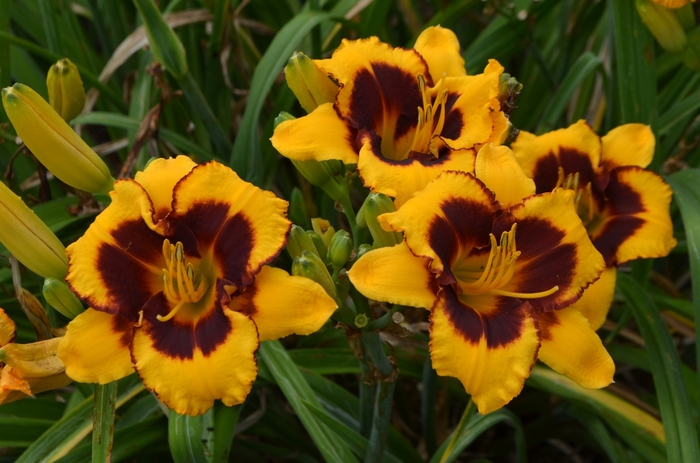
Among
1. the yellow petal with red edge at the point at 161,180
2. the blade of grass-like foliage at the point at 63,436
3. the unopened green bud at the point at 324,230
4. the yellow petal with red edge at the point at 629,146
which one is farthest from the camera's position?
the yellow petal with red edge at the point at 629,146

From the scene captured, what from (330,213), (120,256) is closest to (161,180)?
(120,256)

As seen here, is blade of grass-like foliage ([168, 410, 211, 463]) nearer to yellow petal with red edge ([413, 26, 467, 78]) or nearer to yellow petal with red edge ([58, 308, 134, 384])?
yellow petal with red edge ([58, 308, 134, 384])

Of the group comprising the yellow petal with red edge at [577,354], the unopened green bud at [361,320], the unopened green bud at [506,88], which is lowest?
the yellow petal with red edge at [577,354]

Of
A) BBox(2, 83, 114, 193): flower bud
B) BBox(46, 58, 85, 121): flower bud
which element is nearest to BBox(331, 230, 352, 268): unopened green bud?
BBox(2, 83, 114, 193): flower bud

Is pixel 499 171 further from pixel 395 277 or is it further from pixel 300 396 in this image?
pixel 300 396

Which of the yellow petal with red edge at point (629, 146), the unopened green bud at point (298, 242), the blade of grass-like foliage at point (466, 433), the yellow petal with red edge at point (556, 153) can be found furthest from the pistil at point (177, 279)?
the yellow petal with red edge at point (629, 146)

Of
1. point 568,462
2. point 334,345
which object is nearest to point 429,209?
point 334,345

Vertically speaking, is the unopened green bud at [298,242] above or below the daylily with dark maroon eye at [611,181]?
above

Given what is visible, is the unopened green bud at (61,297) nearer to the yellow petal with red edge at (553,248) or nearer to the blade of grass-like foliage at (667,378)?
the yellow petal with red edge at (553,248)
